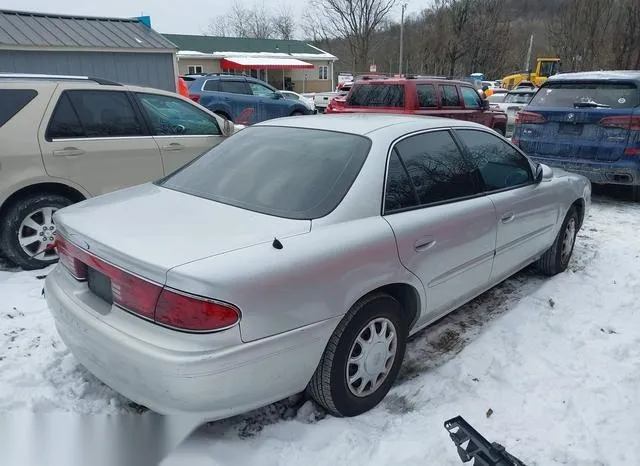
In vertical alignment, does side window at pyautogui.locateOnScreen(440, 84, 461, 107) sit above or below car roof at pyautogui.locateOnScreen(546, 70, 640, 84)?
below

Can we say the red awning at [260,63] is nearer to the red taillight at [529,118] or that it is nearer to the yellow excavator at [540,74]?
the yellow excavator at [540,74]

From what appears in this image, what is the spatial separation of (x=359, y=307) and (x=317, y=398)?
0.51 meters

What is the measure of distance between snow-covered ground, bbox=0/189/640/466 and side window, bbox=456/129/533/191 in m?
1.00

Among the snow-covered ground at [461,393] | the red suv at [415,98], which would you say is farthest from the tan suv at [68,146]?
the red suv at [415,98]

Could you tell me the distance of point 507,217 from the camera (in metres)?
3.58

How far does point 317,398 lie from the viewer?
2.56 metres

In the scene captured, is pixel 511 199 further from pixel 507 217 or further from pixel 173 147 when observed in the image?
pixel 173 147

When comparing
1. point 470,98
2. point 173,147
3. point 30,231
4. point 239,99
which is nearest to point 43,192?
point 30,231

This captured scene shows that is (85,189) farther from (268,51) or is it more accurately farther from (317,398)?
(268,51)

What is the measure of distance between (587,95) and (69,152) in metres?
6.59

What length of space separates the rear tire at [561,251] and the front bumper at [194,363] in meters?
2.87

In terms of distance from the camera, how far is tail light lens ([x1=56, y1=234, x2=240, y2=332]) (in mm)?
2018

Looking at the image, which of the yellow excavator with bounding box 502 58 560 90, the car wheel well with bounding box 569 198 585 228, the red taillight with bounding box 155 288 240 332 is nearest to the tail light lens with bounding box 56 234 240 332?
the red taillight with bounding box 155 288 240 332

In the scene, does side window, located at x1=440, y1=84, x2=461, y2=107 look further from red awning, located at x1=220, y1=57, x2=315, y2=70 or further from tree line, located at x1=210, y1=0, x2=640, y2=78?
red awning, located at x1=220, y1=57, x2=315, y2=70
